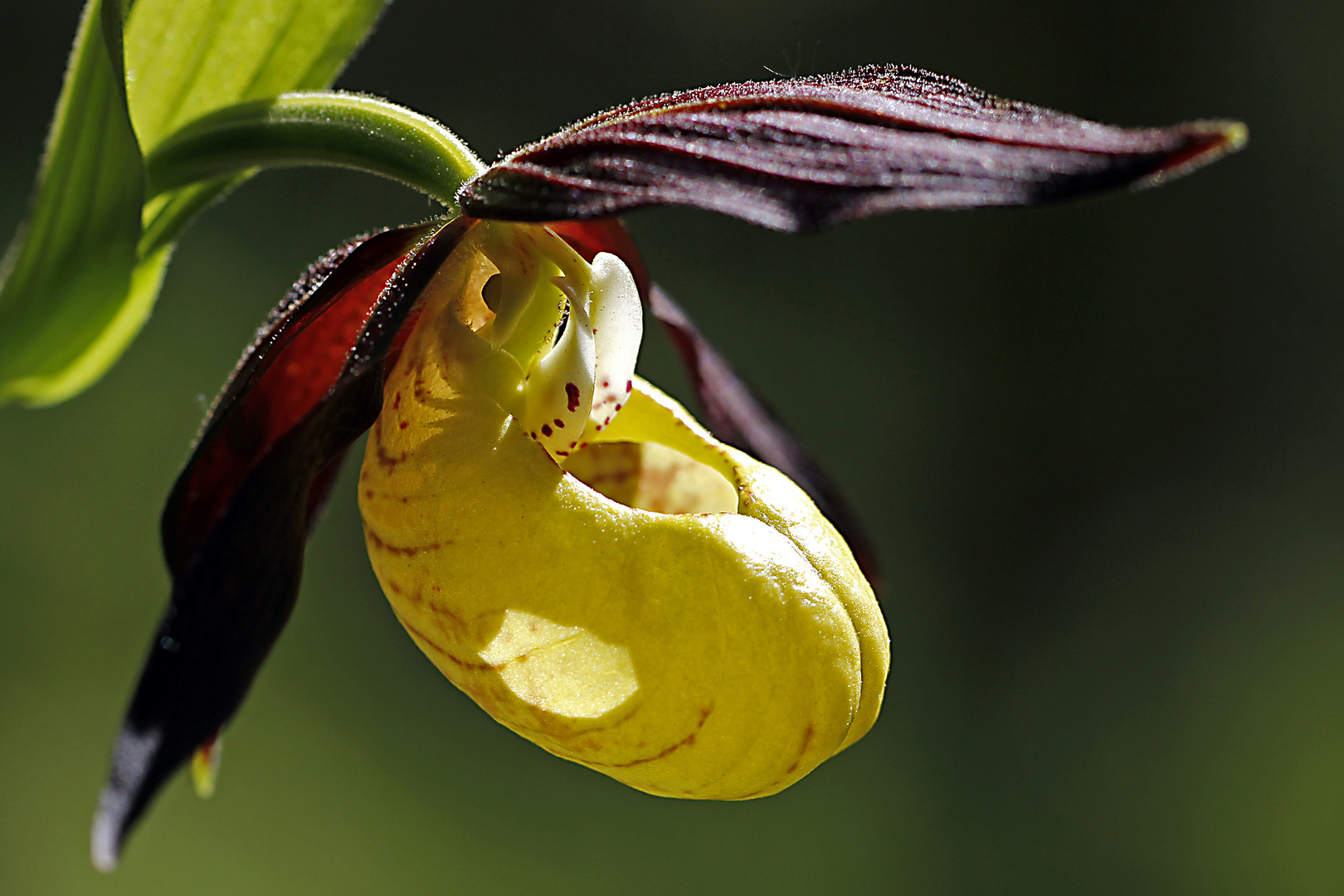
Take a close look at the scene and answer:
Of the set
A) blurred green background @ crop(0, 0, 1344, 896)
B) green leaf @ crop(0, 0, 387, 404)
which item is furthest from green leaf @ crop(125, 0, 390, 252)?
blurred green background @ crop(0, 0, 1344, 896)

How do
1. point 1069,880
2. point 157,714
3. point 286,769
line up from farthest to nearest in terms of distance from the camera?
point 1069,880
point 286,769
point 157,714

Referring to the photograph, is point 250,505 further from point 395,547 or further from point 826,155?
point 826,155

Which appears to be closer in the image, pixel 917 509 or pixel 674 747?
pixel 674 747

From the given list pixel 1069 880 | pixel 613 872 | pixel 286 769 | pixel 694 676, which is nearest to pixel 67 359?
pixel 694 676

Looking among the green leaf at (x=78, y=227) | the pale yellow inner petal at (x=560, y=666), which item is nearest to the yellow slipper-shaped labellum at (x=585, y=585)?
the pale yellow inner petal at (x=560, y=666)

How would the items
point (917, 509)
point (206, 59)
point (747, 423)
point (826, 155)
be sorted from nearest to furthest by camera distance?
point (826, 155), point (206, 59), point (747, 423), point (917, 509)

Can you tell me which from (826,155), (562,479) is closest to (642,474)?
(562,479)

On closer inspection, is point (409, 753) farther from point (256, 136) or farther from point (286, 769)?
point (256, 136)
